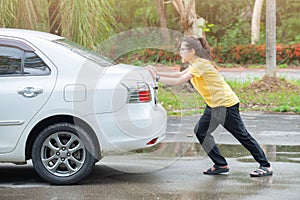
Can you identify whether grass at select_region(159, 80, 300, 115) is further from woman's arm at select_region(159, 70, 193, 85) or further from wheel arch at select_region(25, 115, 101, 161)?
wheel arch at select_region(25, 115, 101, 161)

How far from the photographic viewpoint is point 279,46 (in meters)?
29.9

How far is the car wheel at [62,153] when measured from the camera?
652cm

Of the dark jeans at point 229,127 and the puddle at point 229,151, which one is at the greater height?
the dark jeans at point 229,127

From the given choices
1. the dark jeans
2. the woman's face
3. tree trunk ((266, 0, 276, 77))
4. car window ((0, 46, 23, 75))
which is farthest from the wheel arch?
tree trunk ((266, 0, 276, 77))

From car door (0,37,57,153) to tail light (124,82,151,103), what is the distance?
813 mm

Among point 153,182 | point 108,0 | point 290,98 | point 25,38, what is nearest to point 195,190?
point 153,182

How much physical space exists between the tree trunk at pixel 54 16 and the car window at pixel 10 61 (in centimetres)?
624

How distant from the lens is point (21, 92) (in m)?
6.45

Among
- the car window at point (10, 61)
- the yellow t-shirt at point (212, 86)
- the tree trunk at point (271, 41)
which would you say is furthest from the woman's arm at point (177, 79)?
the tree trunk at point (271, 41)

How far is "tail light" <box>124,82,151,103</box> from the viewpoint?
6.54 meters

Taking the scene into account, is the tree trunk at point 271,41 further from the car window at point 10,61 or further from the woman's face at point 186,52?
the car window at point 10,61

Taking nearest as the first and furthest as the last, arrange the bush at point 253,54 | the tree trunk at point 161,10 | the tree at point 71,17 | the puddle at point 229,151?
1. the puddle at point 229,151
2. the tree at point 71,17
3. the bush at point 253,54
4. the tree trunk at point 161,10

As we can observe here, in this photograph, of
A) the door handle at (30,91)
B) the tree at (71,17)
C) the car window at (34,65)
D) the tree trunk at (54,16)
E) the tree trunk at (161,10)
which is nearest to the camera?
A: the door handle at (30,91)

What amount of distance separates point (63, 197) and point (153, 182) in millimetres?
1131
